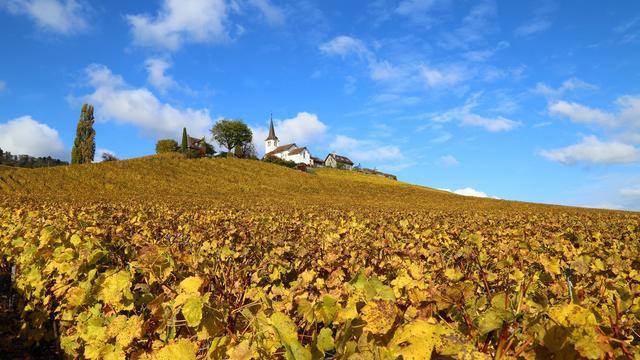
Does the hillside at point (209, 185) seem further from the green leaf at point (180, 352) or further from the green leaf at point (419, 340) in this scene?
the green leaf at point (419, 340)

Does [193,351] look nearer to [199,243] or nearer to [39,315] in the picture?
[199,243]

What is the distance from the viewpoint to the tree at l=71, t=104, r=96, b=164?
78.5m

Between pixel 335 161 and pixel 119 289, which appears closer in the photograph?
pixel 119 289

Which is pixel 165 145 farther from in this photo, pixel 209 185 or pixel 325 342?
pixel 325 342

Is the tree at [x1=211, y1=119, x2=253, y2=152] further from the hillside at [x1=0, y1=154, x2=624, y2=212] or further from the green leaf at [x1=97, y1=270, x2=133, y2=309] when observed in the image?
the green leaf at [x1=97, y1=270, x2=133, y2=309]

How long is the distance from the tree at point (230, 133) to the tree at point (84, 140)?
28.5 meters

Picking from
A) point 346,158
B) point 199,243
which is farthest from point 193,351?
point 346,158

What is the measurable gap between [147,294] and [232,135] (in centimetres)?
10124

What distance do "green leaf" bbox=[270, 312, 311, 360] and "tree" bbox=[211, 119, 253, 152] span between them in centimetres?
10247

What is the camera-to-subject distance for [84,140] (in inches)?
3130

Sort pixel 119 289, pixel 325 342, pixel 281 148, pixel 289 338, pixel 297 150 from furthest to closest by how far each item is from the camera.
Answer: pixel 281 148
pixel 297 150
pixel 119 289
pixel 325 342
pixel 289 338

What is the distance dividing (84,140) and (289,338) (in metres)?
90.5

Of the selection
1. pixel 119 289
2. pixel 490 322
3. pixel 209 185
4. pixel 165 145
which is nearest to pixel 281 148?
pixel 165 145

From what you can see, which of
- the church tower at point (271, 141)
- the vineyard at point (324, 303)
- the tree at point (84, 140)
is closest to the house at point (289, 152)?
the church tower at point (271, 141)
